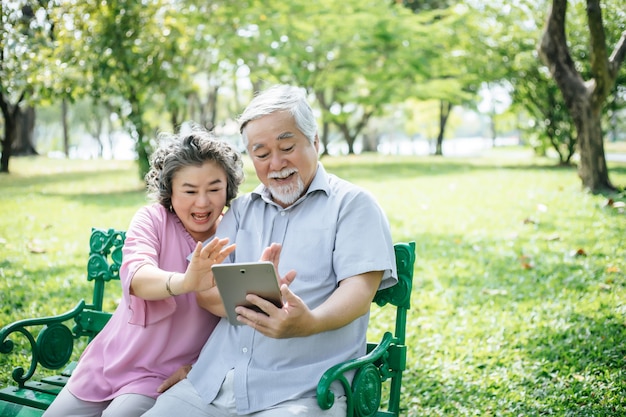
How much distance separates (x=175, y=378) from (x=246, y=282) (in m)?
0.78

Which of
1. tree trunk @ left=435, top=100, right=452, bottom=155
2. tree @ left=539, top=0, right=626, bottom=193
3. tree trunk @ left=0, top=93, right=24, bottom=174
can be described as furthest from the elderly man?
tree trunk @ left=435, top=100, right=452, bottom=155

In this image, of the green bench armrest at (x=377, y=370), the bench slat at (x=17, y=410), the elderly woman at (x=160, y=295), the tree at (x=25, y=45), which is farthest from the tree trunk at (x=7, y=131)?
the green bench armrest at (x=377, y=370)

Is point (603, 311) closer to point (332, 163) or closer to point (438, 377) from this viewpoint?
point (438, 377)

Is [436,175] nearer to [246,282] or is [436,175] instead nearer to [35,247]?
[35,247]

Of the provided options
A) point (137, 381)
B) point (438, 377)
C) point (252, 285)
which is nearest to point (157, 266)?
point (137, 381)

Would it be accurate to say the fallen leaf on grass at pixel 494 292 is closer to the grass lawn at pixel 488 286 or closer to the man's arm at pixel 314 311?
the grass lawn at pixel 488 286

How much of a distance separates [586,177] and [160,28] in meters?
8.57

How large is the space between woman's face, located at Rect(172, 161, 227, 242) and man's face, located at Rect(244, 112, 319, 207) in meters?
0.24

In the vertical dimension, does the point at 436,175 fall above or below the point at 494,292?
above

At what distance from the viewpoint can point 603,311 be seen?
5.01 meters

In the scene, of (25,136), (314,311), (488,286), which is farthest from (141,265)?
(25,136)

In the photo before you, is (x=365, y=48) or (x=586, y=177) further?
(x=365, y=48)

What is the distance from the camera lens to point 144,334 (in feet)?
9.25

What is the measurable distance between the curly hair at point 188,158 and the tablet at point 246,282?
32.1 inches
